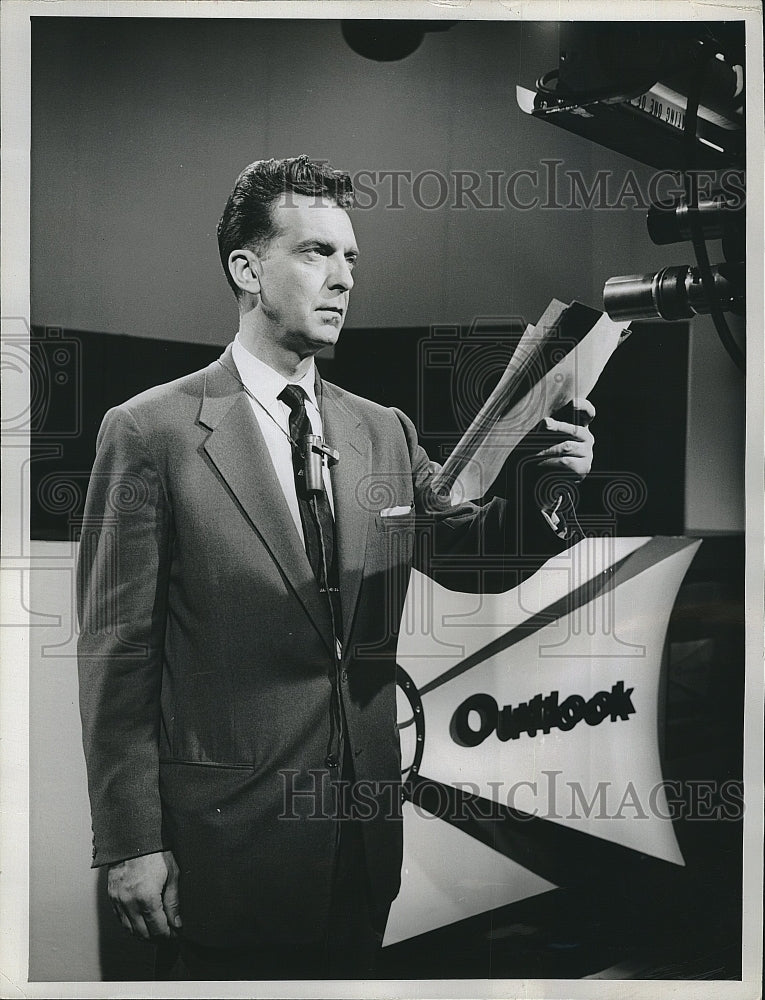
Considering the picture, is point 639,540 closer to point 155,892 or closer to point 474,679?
point 474,679

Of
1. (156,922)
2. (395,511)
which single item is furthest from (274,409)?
(156,922)

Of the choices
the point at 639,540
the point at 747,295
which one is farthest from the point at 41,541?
the point at 747,295

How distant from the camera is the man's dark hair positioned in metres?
2.12

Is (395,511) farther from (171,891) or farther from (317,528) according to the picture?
(171,891)

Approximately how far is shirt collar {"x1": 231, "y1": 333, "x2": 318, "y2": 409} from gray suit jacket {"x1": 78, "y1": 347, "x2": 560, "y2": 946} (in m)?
0.02

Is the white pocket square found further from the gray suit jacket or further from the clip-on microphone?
the clip-on microphone

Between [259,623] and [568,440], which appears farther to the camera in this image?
[568,440]

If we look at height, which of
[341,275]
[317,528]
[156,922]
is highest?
[341,275]

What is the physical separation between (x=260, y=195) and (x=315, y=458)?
62 centimetres

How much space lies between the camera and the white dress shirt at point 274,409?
212 cm

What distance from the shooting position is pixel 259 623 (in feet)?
6.86

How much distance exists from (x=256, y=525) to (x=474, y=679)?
0.62m

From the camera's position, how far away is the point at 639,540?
2201 millimetres

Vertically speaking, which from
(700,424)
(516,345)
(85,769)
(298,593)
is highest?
(516,345)
